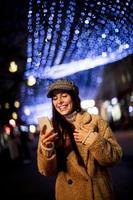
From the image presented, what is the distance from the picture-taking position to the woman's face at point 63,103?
333 cm

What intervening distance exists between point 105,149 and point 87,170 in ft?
0.93

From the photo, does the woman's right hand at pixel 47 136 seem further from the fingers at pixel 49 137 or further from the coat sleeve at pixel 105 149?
the coat sleeve at pixel 105 149

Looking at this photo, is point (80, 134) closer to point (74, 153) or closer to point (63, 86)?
point (74, 153)

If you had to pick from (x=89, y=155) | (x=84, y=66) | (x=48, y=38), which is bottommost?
(x=89, y=155)

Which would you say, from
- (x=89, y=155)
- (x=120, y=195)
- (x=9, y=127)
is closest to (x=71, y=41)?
(x=89, y=155)

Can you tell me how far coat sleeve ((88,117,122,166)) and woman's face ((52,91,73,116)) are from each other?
36 centimetres

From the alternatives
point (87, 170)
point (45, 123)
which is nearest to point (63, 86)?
point (45, 123)

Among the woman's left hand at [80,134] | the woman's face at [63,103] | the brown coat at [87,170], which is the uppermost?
the woman's face at [63,103]

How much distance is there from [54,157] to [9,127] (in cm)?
1798

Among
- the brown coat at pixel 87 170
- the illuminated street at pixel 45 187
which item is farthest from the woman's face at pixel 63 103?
the illuminated street at pixel 45 187

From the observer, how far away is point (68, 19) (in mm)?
3947

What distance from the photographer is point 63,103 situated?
3.33 metres

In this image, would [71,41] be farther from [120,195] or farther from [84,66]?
[120,195]

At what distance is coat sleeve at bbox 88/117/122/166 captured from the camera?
306cm
